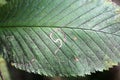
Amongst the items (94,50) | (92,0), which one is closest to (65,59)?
(94,50)

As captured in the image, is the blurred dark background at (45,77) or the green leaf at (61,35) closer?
the green leaf at (61,35)

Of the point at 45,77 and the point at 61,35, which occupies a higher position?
the point at 61,35

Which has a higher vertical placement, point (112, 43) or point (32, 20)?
point (32, 20)

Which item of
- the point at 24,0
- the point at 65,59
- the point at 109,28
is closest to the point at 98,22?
the point at 109,28

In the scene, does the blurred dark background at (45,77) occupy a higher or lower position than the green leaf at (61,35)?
lower

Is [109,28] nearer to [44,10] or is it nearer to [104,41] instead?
[104,41]

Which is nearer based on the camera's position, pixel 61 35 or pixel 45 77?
pixel 61 35

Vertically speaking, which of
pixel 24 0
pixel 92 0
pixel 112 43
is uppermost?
pixel 24 0
